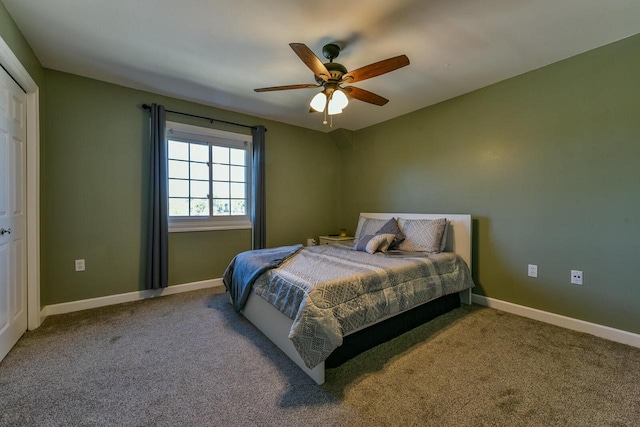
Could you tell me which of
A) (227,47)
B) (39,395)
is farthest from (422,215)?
(39,395)

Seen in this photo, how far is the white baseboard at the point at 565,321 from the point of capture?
2162 mm

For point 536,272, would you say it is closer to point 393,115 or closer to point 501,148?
point 501,148

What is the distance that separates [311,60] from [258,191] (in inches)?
88.8

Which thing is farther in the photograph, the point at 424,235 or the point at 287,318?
the point at 424,235

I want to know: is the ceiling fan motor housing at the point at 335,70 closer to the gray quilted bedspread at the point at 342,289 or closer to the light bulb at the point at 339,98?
the light bulb at the point at 339,98

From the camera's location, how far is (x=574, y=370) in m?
1.79

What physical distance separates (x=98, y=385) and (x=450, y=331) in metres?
2.59

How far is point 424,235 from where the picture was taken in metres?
3.07

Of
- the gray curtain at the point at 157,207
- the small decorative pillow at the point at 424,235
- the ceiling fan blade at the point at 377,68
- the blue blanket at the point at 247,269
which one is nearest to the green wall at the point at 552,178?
the small decorative pillow at the point at 424,235

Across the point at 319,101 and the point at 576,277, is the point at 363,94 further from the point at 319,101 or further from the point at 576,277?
the point at 576,277

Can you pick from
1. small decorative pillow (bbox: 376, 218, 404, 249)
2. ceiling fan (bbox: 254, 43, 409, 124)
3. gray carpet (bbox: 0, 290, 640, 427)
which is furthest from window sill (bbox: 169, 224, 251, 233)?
ceiling fan (bbox: 254, 43, 409, 124)

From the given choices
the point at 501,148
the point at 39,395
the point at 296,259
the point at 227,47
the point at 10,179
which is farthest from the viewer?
the point at 501,148

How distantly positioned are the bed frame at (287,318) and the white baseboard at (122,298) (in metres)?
1.19

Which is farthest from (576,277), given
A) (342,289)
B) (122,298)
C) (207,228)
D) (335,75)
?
(122,298)
